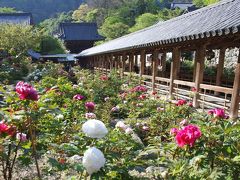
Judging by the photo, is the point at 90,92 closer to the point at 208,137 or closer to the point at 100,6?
the point at 208,137

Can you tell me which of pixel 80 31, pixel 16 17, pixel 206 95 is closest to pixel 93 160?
pixel 206 95

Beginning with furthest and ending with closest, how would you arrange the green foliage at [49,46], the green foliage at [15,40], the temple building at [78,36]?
the temple building at [78,36] < the green foliage at [49,46] < the green foliage at [15,40]

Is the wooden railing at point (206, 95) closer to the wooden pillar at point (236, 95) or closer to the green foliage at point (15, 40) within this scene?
the wooden pillar at point (236, 95)

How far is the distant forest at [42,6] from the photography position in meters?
79.2

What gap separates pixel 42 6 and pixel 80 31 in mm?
44076

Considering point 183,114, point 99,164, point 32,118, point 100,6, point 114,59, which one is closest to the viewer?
point 99,164

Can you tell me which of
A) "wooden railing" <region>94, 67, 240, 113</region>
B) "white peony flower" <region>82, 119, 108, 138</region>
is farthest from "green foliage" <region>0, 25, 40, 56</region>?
"white peony flower" <region>82, 119, 108, 138</region>

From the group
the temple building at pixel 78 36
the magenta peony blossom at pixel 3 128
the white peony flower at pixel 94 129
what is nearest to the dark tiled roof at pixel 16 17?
the temple building at pixel 78 36

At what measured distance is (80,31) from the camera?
1784 inches

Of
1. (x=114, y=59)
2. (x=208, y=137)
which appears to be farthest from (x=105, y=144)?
(x=114, y=59)

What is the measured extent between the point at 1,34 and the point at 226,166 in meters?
23.3

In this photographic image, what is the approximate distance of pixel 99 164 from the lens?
80.2 inches

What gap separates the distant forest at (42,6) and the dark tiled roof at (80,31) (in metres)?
36.9

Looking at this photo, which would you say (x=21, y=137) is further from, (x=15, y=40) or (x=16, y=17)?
(x=16, y=17)
